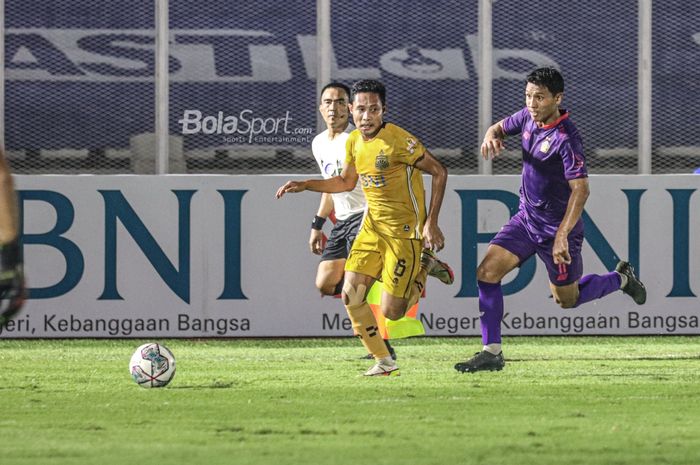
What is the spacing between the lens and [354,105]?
8812mm

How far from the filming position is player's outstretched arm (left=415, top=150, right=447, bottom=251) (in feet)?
28.2

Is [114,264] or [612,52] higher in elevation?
[612,52]

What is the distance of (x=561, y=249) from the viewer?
853 cm

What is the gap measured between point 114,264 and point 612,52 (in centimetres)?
450

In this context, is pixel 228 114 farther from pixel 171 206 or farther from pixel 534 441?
pixel 534 441

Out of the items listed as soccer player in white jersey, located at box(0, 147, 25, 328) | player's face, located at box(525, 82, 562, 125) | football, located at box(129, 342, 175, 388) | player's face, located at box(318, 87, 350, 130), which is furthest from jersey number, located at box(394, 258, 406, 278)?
soccer player in white jersey, located at box(0, 147, 25, 328)

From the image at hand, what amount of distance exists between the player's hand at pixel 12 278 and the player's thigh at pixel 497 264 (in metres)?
4.60

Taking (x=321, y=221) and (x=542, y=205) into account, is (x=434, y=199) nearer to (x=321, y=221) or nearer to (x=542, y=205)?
(x=542, y=205)

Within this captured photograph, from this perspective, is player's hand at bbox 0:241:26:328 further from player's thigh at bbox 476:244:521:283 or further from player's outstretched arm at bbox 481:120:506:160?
player's thigh at bbox 476:244:521:283

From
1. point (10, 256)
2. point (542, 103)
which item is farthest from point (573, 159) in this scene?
point (10, 256)

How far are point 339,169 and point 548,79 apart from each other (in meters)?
1.89

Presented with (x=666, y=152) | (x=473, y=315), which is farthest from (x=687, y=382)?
(x=666, y=152)

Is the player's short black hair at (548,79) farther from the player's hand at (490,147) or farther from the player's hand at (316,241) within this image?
the player's hand at (316,241)

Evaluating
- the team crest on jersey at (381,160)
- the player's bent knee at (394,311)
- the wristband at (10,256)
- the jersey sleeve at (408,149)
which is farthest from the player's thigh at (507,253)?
the wristband at (10,256)
